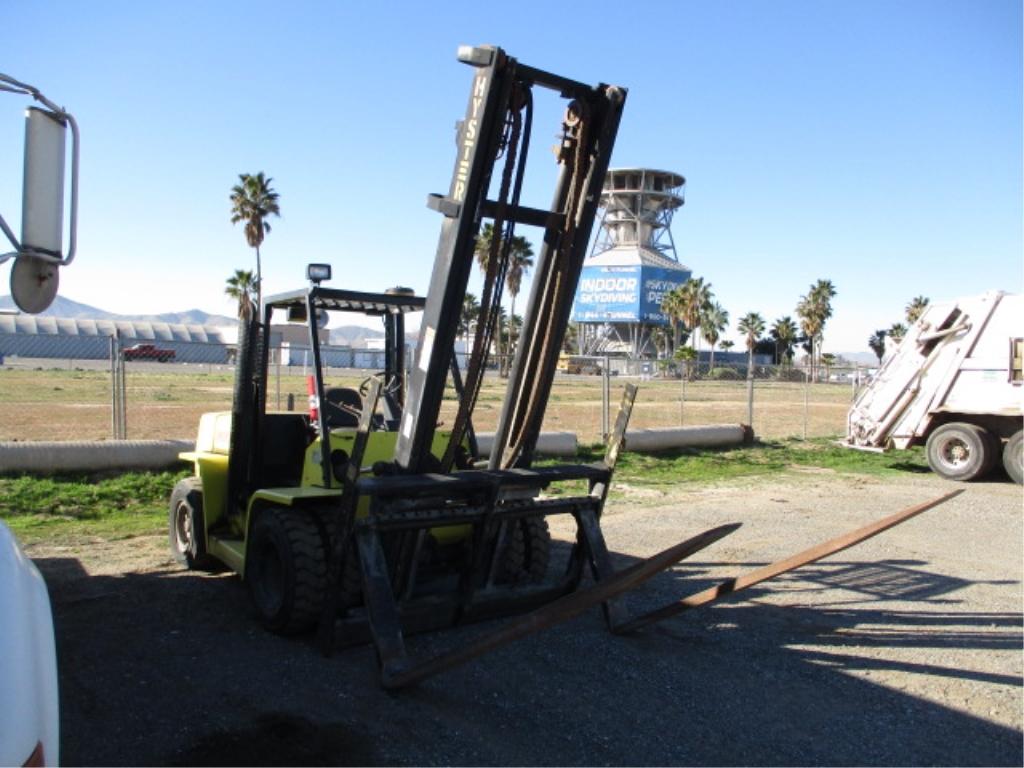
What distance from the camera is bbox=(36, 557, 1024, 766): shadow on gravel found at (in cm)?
404

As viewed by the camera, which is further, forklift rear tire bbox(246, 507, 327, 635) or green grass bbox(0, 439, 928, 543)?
green grass bbox(0, 439, 928, 543)

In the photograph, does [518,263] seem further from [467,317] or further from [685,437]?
[685,437]

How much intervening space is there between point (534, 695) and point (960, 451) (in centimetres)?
1353

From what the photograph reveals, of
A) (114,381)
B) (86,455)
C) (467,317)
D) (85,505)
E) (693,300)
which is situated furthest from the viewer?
(693,300)

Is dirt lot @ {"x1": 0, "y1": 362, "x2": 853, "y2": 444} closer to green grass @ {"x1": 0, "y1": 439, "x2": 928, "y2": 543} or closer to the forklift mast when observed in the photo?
green grass @ {"x1": 0, "y1": 439, "x2": 928, "y2": 543}

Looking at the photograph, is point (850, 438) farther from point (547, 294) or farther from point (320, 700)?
point (320, 700)

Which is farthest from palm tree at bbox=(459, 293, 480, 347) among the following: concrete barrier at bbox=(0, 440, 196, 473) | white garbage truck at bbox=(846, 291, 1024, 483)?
A: white garbage truck at bbox=(846, 291, 1024, 483)

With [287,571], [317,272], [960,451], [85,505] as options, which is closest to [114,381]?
[85,505]

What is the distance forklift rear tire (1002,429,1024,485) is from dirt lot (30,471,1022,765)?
8.07 meters

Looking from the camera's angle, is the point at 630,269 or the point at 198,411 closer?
the point at 198,411

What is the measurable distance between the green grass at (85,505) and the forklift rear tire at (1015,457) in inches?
540

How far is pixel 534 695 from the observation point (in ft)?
15.4

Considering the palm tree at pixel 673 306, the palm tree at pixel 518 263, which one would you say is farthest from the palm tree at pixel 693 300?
the palm tree at pixel 518 263

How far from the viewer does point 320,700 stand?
4.52 meters
